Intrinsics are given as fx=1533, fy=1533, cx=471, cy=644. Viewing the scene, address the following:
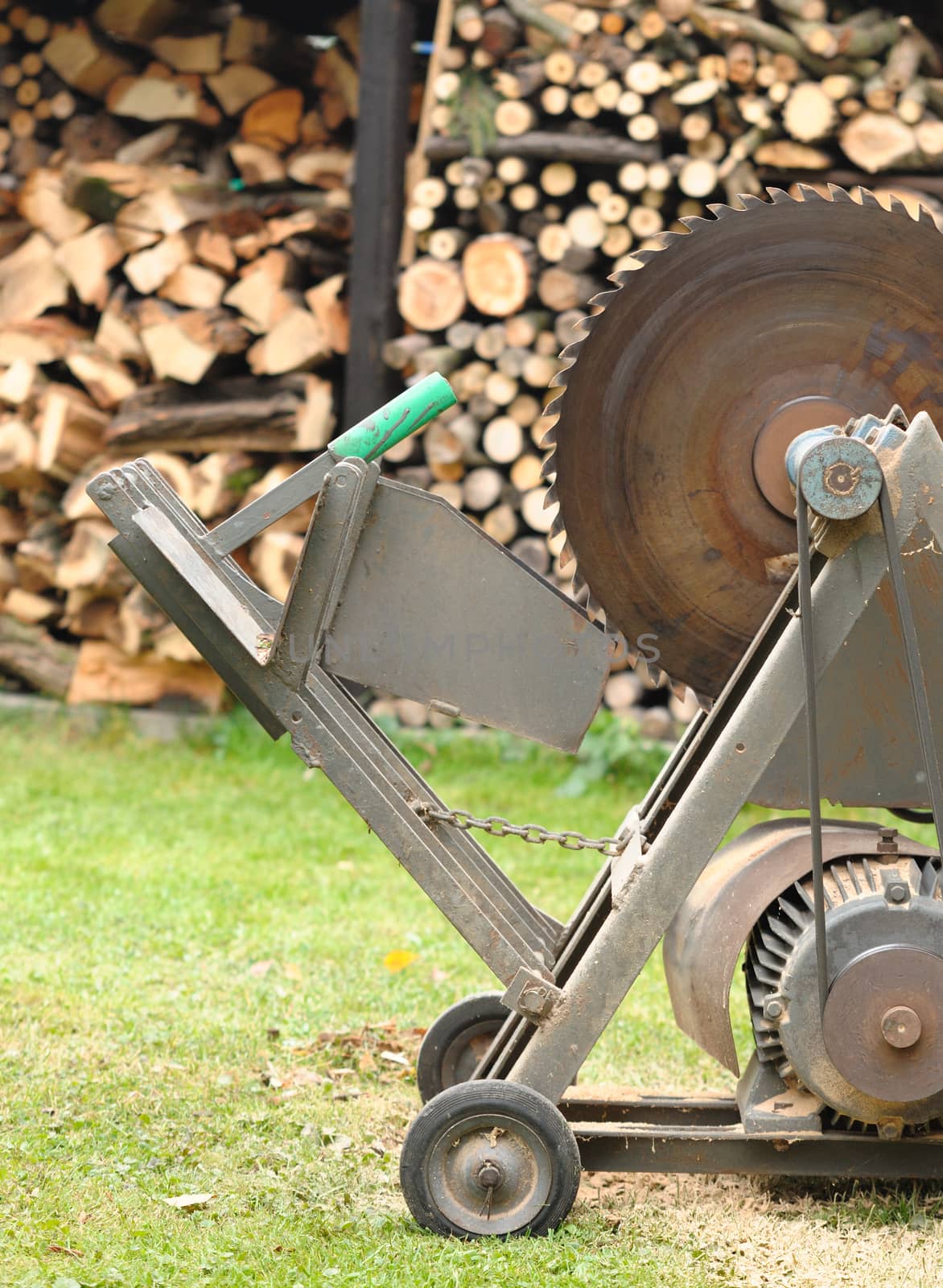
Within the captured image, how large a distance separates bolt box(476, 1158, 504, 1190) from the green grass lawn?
0.11m

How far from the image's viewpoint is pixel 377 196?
7.23 metres

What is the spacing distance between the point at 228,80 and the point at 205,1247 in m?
6.75

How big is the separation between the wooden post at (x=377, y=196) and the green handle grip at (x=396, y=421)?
4095 millimetres

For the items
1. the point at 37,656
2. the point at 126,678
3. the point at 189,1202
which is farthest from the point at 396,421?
the point at 37,656

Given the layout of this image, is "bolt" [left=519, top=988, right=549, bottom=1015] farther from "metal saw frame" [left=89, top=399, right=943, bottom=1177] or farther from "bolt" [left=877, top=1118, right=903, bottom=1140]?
"bolt" [left=877, top=1118, right=903, bottom=1140]

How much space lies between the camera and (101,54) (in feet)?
26.9

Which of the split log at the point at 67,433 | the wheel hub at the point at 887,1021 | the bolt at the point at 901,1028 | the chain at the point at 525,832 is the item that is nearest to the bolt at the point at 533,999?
the chain at the point at 525,832

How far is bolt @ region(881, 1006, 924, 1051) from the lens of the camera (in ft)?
9.12

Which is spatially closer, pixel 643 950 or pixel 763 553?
pixel 643 950

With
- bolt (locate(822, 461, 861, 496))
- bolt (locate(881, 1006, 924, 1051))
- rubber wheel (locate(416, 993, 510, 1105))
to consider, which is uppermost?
bolt (locate(822, 461, 861, 496))

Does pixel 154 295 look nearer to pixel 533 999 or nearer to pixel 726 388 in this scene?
pixel 726 388

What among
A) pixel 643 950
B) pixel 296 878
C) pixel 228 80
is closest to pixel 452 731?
pixel 296 878

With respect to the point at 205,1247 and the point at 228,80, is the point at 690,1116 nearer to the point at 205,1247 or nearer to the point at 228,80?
the point at 205,1247

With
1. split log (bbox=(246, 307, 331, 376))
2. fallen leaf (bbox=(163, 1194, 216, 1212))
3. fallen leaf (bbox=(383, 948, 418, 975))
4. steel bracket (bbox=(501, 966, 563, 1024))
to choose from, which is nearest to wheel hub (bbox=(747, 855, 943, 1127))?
steel bracket (bbox=(501, 966, 563, 1024))
